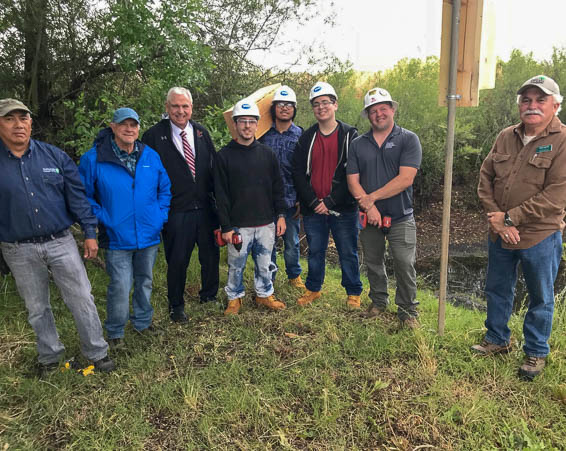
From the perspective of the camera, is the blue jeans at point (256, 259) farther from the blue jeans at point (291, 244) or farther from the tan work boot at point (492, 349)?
the tan work boot at point (492, 349)

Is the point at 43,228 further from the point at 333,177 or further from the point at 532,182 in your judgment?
the point at 532,182

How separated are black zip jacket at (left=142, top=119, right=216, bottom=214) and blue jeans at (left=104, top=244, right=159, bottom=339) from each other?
1.99ft

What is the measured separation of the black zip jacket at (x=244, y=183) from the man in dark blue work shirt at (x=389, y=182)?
872 millimetres

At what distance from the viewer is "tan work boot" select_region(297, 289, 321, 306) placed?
4.88 meters

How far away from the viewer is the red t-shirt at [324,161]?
4355mm

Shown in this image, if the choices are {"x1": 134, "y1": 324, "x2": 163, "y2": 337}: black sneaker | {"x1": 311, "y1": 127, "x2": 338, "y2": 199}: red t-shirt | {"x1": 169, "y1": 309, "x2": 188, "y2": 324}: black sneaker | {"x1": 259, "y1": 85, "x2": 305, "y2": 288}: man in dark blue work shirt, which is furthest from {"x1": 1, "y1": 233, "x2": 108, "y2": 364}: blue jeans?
{"x1": 311, "y1": 127, "x2": 338, "y2": 199}: red t-shirt

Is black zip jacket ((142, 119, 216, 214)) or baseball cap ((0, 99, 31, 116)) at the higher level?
baseball cap ((0, 99, 31, 116))

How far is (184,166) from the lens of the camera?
4141mm

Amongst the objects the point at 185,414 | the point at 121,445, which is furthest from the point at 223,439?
the point at 121,445

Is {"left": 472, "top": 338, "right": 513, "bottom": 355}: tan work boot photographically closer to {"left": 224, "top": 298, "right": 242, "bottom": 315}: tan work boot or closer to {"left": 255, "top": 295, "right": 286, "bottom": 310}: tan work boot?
{"left": 255, "top": 295, "right": 286, "bottom": 310}: tan work boot

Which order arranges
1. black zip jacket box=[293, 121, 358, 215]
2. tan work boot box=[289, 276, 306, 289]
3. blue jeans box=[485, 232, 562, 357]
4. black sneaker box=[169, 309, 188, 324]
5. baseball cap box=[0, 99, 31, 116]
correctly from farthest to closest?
tan work boot box=[289, 276, 306, 289] < black sneaker box=[169, 309, 188, 324] < black zip jacket box=[293, 121, 358, 215] < blue jeans box=[485, 232, 562, 357] < baseball cap box=[0, 99, 31, 116]

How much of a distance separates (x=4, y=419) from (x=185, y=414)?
1.31 metres

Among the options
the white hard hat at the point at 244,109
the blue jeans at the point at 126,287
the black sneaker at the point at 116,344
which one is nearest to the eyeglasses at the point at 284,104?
the white hard hat at the point at 244,109

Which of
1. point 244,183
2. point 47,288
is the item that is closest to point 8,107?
point 47,288
